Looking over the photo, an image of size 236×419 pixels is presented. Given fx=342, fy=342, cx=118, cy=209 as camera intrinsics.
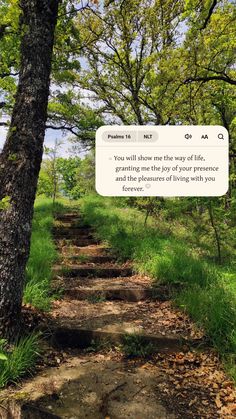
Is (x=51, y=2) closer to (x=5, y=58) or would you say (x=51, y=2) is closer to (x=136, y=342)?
(x=136, y=342)

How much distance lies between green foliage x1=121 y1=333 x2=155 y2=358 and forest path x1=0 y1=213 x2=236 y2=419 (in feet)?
0.04

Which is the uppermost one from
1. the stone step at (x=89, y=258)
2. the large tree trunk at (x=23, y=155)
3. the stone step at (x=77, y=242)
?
the large tree trunk at (x=23, y=155)

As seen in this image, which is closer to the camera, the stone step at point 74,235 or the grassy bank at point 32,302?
the grassy bank at point 32,302

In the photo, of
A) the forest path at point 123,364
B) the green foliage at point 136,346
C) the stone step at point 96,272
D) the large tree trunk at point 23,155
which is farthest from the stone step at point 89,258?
the large tree trunk at point 23,155

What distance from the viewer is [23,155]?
3.63m

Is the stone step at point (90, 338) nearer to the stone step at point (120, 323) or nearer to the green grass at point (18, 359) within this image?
the stone step at point (120, 323)

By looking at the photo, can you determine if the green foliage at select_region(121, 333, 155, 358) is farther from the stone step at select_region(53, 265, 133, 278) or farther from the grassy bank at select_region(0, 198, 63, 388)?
the stone step at select_region(53, 265, 133, 278)

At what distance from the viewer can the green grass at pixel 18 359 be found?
10.3ft

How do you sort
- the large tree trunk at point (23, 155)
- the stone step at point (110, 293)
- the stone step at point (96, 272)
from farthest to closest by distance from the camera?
the stone step at point (96, 272) → the stone step at point (110, 293) → the large tree trunk at point (23, 155)

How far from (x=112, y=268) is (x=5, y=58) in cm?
858

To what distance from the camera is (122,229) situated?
883 cm

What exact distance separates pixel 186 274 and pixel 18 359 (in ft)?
10.2

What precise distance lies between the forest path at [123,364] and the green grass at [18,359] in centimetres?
14

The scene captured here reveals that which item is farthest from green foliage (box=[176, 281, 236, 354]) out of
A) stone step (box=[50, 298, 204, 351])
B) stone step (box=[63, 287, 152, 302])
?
stone step (box=[63, 287, 152, 302])
